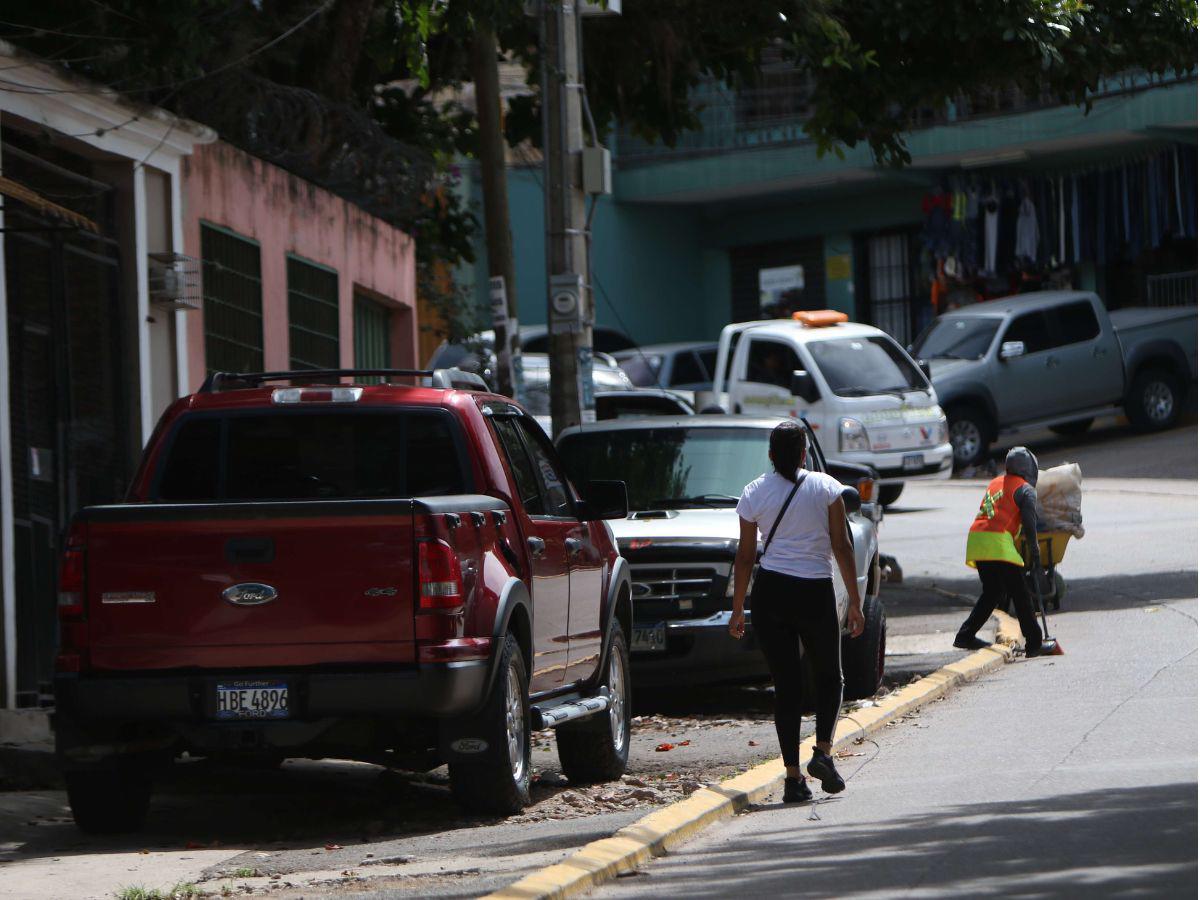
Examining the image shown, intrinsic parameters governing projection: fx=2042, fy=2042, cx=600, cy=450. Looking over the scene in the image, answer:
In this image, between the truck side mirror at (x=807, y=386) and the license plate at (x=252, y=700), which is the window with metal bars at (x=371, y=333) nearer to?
the truck side mirror at (x=807, y=386)

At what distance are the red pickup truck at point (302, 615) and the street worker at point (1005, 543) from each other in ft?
19.9

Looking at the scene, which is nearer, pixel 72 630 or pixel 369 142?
pixel 72 630

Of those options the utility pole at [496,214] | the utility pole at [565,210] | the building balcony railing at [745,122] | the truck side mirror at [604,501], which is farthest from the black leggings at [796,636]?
the building balcony railing at [745,122]

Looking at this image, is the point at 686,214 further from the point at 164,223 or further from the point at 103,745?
the point at 103,745

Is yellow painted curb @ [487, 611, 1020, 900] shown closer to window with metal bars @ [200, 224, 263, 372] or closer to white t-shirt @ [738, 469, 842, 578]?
white t-shirt @ [738, 469, 842, 578]

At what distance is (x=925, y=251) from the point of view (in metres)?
37.3

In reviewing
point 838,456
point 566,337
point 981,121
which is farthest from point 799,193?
point 566,337

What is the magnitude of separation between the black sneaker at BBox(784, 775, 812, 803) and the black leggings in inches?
9.4

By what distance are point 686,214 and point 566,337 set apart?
25148 millimetres

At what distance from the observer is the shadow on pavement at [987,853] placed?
6.59 meters

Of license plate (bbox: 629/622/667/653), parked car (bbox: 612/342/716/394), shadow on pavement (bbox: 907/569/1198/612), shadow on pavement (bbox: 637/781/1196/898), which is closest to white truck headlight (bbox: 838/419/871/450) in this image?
shadow on pavement (bbox: 907/569/1198/612)

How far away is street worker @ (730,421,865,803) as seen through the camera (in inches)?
358

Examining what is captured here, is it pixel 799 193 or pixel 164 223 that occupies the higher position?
pixel 799 193

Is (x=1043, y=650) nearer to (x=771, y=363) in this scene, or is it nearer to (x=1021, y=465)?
(x=1021, y=465)
